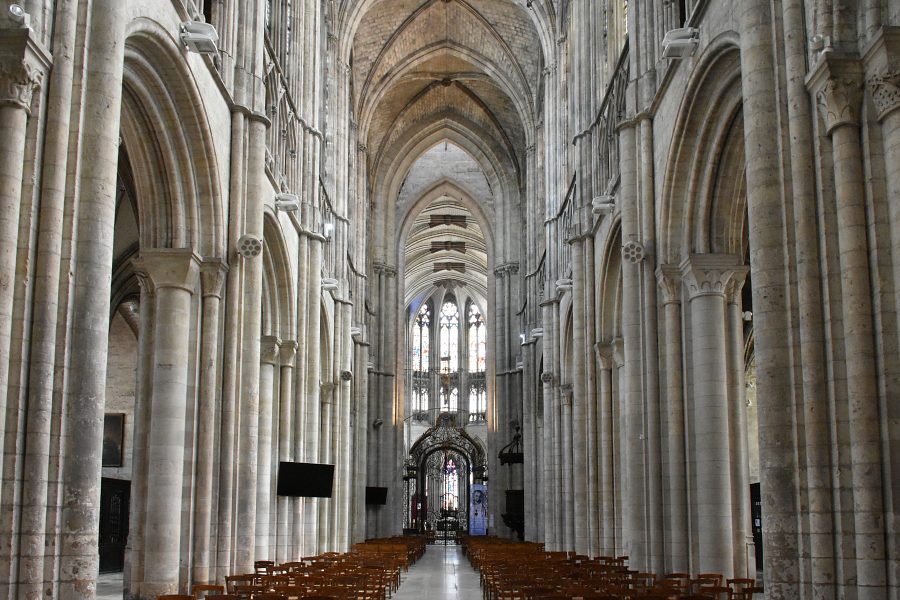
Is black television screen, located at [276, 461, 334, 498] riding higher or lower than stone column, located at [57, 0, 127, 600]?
lower

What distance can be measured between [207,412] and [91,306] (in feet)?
23.9

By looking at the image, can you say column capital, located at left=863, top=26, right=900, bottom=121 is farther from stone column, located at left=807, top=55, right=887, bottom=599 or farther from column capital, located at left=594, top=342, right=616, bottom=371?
column capital, located at left=594, top=342, right=616, bottom=371

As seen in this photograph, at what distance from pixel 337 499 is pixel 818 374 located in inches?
1046

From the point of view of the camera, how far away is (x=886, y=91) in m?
10.8

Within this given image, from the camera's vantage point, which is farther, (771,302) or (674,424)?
(674,424)

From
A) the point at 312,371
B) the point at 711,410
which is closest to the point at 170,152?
the point at 711,410

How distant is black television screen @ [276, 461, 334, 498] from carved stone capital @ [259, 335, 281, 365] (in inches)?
102

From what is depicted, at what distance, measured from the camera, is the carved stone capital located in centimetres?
2534

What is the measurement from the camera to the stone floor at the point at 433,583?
22.5 meters

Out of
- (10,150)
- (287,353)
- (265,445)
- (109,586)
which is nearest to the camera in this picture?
(10,150)

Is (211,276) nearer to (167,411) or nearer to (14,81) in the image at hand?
(167,411)

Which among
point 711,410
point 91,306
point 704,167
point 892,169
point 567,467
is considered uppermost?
point 704,167

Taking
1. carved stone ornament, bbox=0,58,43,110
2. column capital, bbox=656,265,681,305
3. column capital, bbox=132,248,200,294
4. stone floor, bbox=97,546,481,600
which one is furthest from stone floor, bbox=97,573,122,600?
carved stone ornament, bbox=0,58,43,110

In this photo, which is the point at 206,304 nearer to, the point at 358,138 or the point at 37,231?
the point at 37,231
